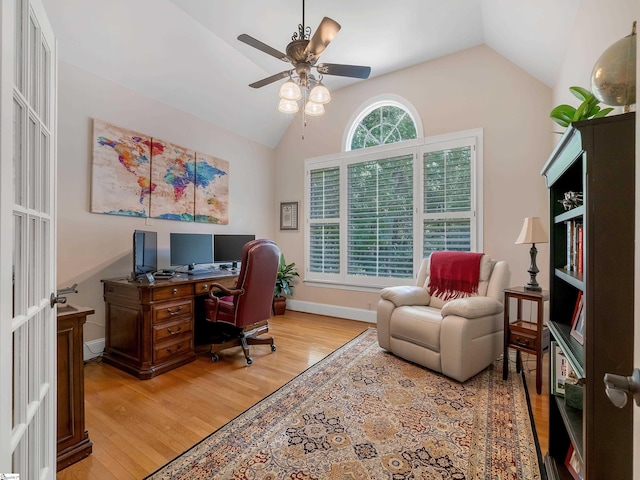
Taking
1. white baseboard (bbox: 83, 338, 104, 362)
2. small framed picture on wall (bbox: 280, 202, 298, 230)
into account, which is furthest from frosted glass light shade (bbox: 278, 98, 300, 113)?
white baseboard (bbox: 83, 338, 104, 362)

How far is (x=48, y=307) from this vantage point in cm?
119

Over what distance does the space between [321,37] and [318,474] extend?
8.51 feet

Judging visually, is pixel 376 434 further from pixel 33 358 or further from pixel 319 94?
pixel 319 94

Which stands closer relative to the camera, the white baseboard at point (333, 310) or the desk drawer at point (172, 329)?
the desk drawer at point (172, 329)

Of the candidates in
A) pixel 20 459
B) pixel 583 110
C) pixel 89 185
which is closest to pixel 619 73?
A: pixel 583 110

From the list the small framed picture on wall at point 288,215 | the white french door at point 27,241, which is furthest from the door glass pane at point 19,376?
the small framed picture on wall at point 288,215

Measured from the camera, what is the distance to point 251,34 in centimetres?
320

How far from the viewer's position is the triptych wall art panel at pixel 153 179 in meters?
2.90

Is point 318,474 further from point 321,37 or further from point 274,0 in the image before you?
point 274,0

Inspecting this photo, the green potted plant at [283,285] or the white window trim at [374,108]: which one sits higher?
the white window trim at [374,108]

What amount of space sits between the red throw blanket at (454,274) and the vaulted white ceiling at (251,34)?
1.99m

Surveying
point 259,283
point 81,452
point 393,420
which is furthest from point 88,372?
point 393,420

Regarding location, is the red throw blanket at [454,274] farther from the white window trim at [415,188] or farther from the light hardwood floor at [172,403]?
the light hardwood floor at [172,403]

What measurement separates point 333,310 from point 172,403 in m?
2.68
